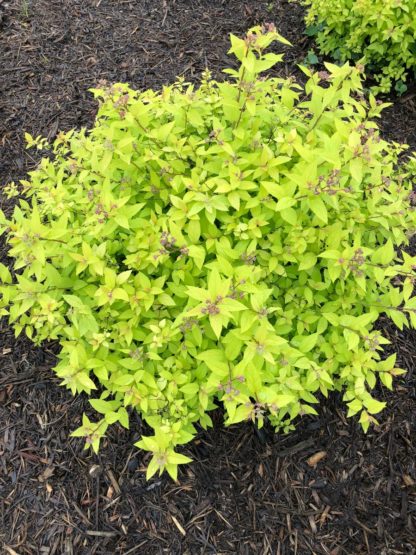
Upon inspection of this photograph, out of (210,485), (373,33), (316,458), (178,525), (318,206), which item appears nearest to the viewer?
(318,206)

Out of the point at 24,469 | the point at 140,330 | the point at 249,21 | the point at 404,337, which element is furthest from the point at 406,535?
the point at 249,21

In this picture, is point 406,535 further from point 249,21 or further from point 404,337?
point 249,21

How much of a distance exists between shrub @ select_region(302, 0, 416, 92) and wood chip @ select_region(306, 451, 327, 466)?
363 cm

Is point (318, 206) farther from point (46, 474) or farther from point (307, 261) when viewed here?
point (46, 474)

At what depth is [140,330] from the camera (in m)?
2.54

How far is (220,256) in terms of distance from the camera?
2.39m

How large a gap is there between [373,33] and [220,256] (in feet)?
12.0

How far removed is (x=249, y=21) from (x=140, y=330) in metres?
4.61

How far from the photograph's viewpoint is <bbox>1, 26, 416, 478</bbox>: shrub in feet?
7.43

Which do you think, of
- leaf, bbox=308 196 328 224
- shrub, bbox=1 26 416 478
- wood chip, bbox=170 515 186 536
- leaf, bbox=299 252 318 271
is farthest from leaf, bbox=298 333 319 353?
wood chip, bbox=170 515 186 536

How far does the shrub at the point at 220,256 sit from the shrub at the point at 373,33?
2.51 m

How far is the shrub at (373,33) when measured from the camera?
4422mm

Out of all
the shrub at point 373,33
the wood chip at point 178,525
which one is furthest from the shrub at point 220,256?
the shrub at point 373,33

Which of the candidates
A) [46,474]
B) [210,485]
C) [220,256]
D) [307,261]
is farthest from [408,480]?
[46,474]
